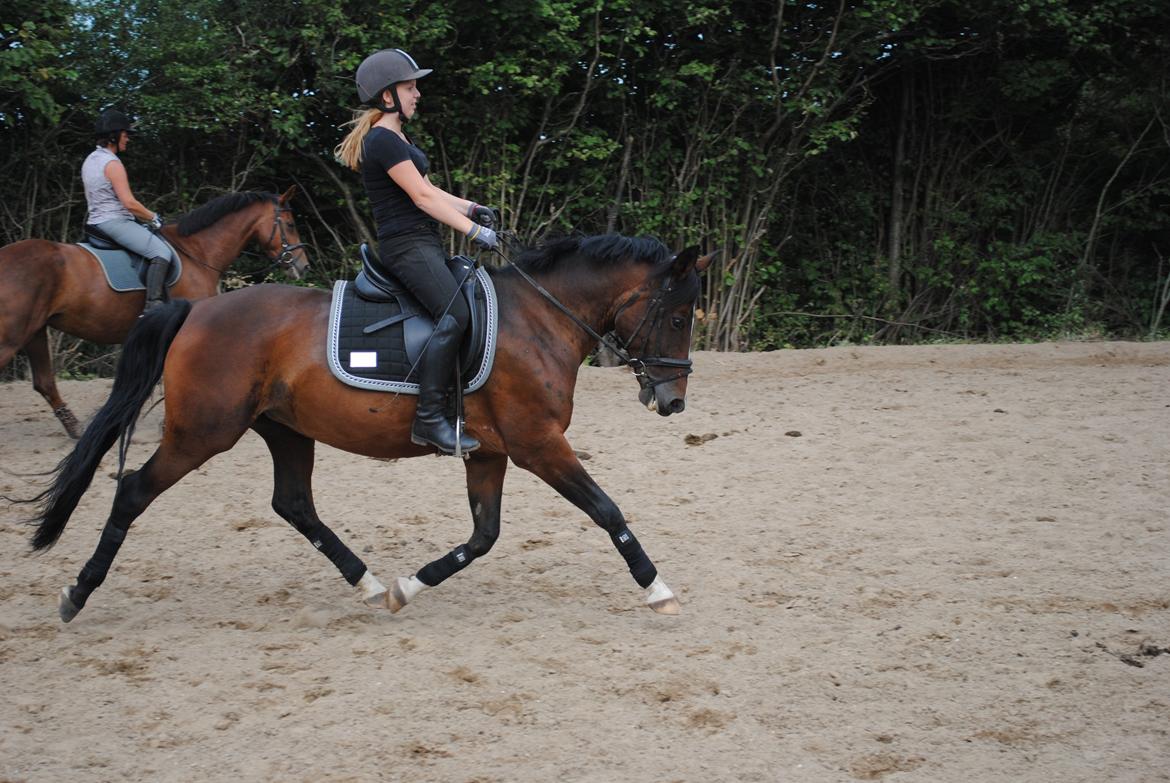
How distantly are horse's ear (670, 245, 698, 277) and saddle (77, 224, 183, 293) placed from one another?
226 inches

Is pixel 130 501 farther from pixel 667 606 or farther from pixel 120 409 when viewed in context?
pixel 667 606

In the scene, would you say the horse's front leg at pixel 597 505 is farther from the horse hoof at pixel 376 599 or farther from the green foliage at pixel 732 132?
the green foliage at pixel 732 132

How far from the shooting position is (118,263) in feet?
30.4

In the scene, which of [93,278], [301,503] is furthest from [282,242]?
[301,503]

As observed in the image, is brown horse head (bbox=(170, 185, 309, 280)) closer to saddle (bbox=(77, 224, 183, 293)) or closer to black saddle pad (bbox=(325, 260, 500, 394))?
saddle (bbox=(77, 224, 183, 293))

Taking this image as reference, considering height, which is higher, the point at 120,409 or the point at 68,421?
the point at 120,409

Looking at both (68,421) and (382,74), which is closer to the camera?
(382,74)

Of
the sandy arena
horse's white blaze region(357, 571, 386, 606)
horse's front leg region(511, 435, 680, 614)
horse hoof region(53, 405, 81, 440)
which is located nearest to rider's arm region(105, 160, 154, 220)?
horse hoof region(53, 405, 81, 440)

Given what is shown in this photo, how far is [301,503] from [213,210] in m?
5.12

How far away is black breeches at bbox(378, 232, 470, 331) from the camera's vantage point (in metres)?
5.18

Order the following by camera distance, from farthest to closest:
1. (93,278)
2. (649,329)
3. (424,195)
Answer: (93,278) → (649,329) → (424,195)

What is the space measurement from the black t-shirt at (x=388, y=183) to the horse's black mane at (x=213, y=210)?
16.6ft

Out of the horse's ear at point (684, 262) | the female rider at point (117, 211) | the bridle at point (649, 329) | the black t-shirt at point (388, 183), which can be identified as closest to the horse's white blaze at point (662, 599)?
the bridle at point (649, 329)

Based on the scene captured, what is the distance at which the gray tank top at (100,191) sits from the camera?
9.17 metres
